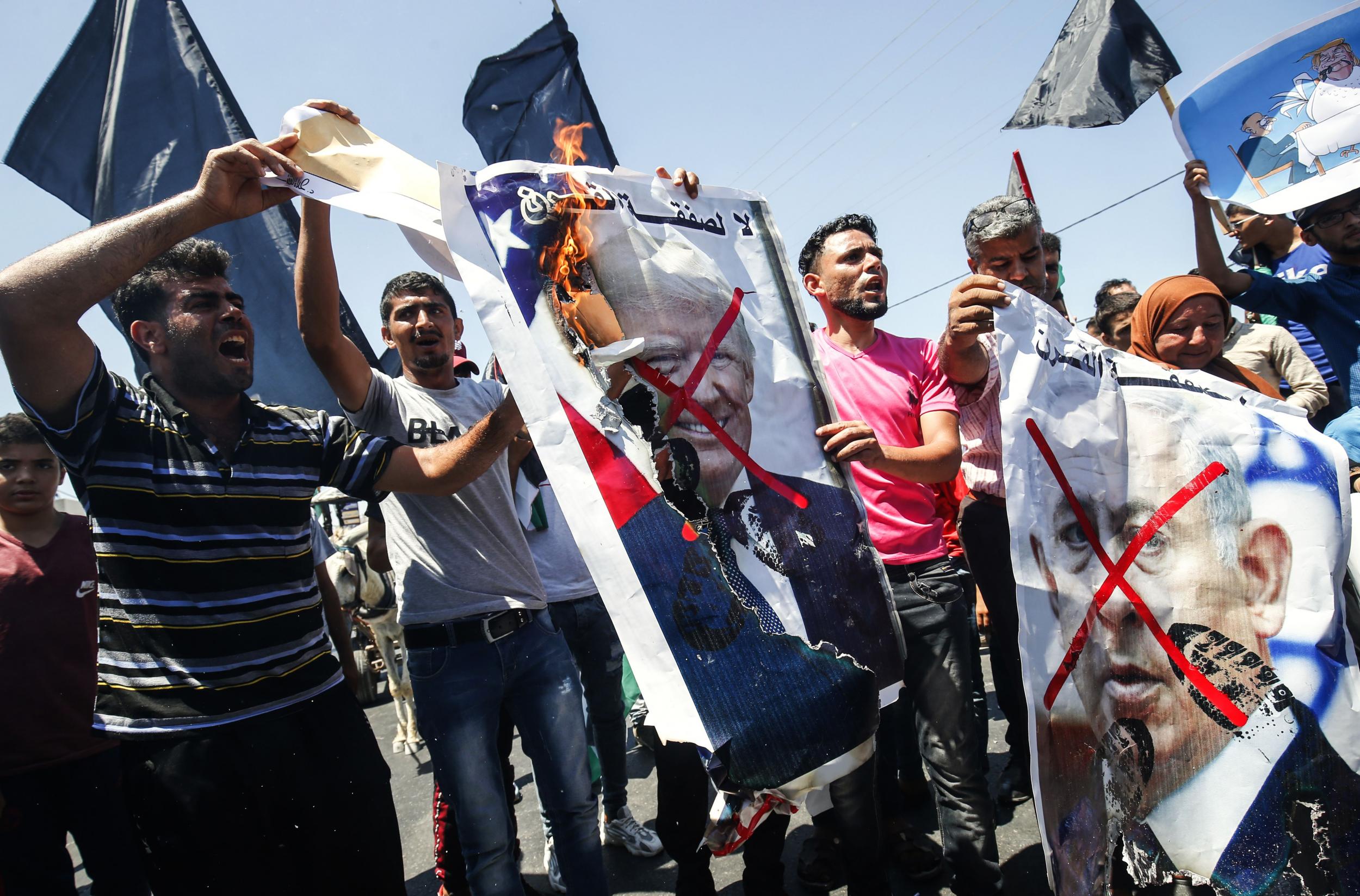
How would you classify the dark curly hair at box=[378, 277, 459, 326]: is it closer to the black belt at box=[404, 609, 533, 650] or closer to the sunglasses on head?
the black belt at box=[404, 609, 533, 650]

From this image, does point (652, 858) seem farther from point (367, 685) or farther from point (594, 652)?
point (367, 685)

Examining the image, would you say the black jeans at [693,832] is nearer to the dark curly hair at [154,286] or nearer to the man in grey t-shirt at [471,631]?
the man in grey t-shirt at [471,631]

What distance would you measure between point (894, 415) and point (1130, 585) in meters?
0.95

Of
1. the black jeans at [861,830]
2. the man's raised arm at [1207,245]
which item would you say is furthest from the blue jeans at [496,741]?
the man's raised arm at [1207,245]

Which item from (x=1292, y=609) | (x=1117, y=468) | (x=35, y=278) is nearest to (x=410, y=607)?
(x=35, y=278)

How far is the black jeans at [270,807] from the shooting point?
1.75 meters

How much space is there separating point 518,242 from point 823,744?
109 centimetres

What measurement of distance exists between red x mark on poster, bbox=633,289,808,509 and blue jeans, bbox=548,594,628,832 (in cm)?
199

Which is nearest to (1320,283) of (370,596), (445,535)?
(445,535)

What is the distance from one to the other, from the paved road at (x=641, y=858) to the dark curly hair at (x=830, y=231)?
2.09 metres

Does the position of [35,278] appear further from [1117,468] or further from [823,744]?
[1117,468]

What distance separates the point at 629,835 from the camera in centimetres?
335

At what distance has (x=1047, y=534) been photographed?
1.76 meters

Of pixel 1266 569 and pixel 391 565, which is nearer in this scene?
pixel 1266 569
